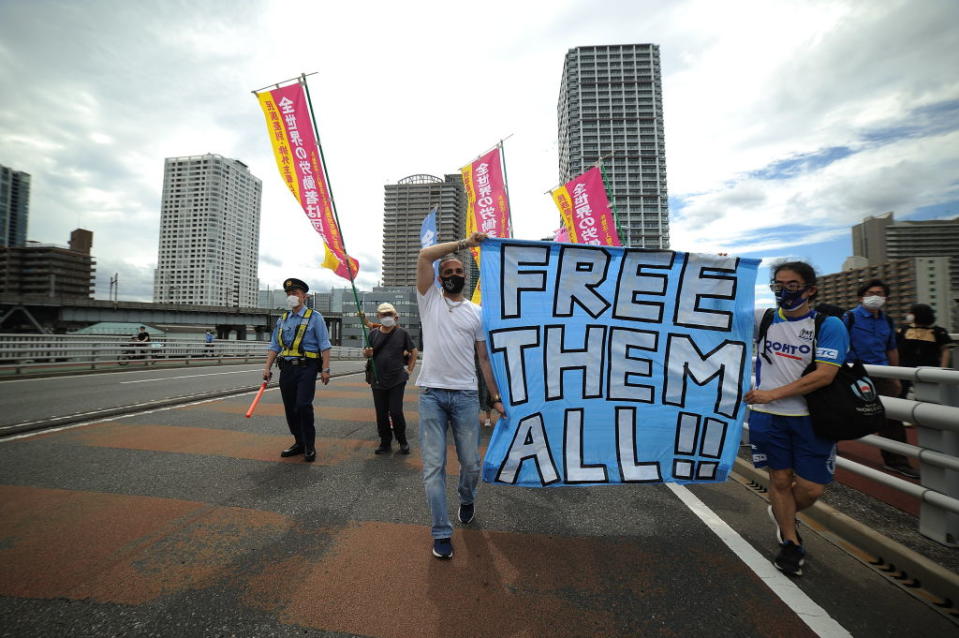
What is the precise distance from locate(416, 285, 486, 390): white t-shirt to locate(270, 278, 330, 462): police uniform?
2.13 metres

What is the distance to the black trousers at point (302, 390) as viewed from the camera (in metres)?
4.43

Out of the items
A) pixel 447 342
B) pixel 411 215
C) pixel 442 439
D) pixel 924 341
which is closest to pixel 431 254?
pixel 447 342

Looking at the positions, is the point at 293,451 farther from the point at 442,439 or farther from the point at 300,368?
the point at 442,439

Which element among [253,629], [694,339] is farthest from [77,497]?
[694,339]

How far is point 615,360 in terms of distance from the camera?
3102 millimetres

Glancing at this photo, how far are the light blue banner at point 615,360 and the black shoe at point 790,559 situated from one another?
59 cm

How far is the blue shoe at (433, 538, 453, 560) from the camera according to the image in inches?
99.2

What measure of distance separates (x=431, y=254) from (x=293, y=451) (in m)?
3.42

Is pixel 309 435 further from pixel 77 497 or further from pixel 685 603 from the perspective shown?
→ pixel 685 603

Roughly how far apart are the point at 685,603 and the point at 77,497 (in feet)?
15.7

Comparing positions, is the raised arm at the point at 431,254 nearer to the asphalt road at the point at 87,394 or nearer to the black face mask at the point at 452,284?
the black face mask at the point at 452,284

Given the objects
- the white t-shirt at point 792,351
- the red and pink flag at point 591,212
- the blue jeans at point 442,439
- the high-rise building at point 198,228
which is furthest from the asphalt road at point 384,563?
the high-rise building at point 198,228

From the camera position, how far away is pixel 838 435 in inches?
93.0

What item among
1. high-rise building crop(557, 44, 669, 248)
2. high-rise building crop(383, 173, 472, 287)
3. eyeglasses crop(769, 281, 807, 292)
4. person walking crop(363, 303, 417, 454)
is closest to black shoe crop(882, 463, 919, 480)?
eyeglasses crop(769, 281, 807, 292)
